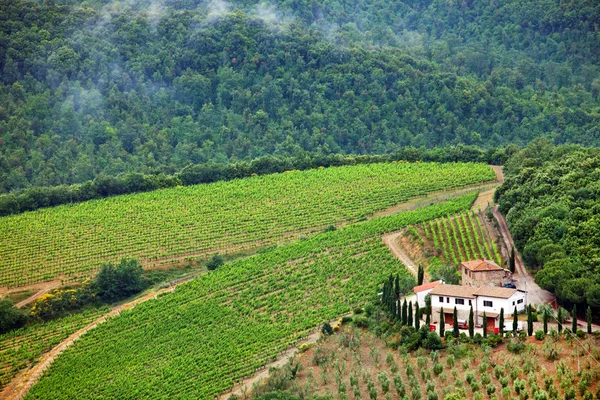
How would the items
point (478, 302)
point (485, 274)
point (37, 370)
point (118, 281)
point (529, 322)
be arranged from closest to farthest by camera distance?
1. point (529, 322)
2. point (478, 302)
3. point (485, 274)
4. point (37, 370)
5. point (118, 281)

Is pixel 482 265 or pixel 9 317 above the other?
pixel 482 265

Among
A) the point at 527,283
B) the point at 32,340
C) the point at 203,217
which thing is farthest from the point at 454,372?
the point at 203,217

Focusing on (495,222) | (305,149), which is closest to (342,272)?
(495,222)

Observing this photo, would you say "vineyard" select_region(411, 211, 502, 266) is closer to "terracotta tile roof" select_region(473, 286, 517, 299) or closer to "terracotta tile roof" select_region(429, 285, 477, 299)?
"terracotta tile roof" select_region(429, 285, 477, 299)

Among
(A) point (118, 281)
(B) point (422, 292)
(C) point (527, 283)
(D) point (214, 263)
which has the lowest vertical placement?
Answer: (A) point (118, 281)

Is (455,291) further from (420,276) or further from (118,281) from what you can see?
(118,281)

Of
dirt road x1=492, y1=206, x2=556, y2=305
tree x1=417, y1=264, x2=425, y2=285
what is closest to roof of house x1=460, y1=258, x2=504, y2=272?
dirt road x1=492, y1=206, x2=556, y2=305
